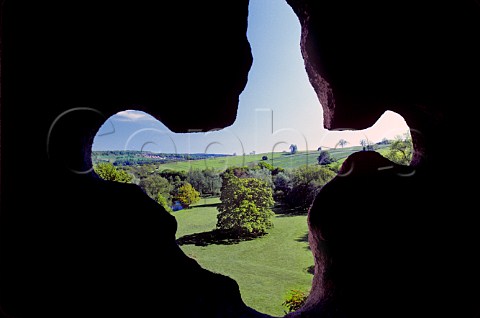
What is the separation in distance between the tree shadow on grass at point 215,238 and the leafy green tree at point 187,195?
413cm

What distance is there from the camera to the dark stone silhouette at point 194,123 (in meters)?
2.18

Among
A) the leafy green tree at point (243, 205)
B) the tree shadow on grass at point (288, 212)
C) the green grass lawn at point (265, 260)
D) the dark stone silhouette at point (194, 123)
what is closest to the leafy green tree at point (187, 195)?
the green grass lawn at point (265, 260)

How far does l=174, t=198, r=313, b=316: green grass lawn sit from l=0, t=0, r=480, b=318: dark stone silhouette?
39.9ft

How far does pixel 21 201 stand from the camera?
2.16 meters

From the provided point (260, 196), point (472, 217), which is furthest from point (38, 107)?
point (260, 196)

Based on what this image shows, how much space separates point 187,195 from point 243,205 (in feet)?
29.2

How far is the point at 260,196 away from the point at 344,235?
20.1 meters

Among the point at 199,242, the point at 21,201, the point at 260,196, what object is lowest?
the point at 199,242

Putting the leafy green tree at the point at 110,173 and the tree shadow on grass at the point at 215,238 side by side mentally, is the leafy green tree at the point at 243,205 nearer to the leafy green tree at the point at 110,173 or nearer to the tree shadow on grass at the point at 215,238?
the tree shadow on grass at the point at 215,238

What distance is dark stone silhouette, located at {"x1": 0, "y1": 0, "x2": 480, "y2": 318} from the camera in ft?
7.14

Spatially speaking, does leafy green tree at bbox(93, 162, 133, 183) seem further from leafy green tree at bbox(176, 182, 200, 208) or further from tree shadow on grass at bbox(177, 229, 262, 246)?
leafy green tree at bbox(176, 182, 200, 208)

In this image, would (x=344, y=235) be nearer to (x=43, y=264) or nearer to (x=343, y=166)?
(x=343, y=166)

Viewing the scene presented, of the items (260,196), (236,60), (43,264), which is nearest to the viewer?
(43,264)

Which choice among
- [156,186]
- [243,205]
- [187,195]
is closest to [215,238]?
[243,205]
